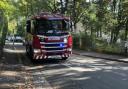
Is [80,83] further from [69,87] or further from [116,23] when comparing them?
[116,23]

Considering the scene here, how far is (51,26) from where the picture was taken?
26.1 m

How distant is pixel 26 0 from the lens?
65562mm

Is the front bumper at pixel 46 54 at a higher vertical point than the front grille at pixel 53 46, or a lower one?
lower

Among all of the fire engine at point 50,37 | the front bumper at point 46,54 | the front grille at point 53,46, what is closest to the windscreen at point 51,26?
the fire engine at point 50,37

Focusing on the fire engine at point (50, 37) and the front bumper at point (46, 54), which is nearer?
the fire engine at point (50, 37)

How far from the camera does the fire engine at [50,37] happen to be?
84.9 ft

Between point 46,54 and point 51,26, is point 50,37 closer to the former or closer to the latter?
point 51,26

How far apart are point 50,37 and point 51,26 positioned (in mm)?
796

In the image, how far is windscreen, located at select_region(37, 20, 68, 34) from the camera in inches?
1022

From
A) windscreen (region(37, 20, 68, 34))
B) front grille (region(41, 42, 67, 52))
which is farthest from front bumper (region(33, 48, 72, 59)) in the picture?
windscreen (region(37, 20, 68, 34))

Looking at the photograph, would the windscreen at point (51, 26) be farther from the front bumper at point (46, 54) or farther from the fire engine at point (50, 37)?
the front bumper at point (46, 54)

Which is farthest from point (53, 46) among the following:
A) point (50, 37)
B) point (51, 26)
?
point (51, 26)

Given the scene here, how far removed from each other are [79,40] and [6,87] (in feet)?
114

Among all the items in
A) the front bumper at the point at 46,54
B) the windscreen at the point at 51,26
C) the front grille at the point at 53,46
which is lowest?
the front bumper at the point at 46,54
